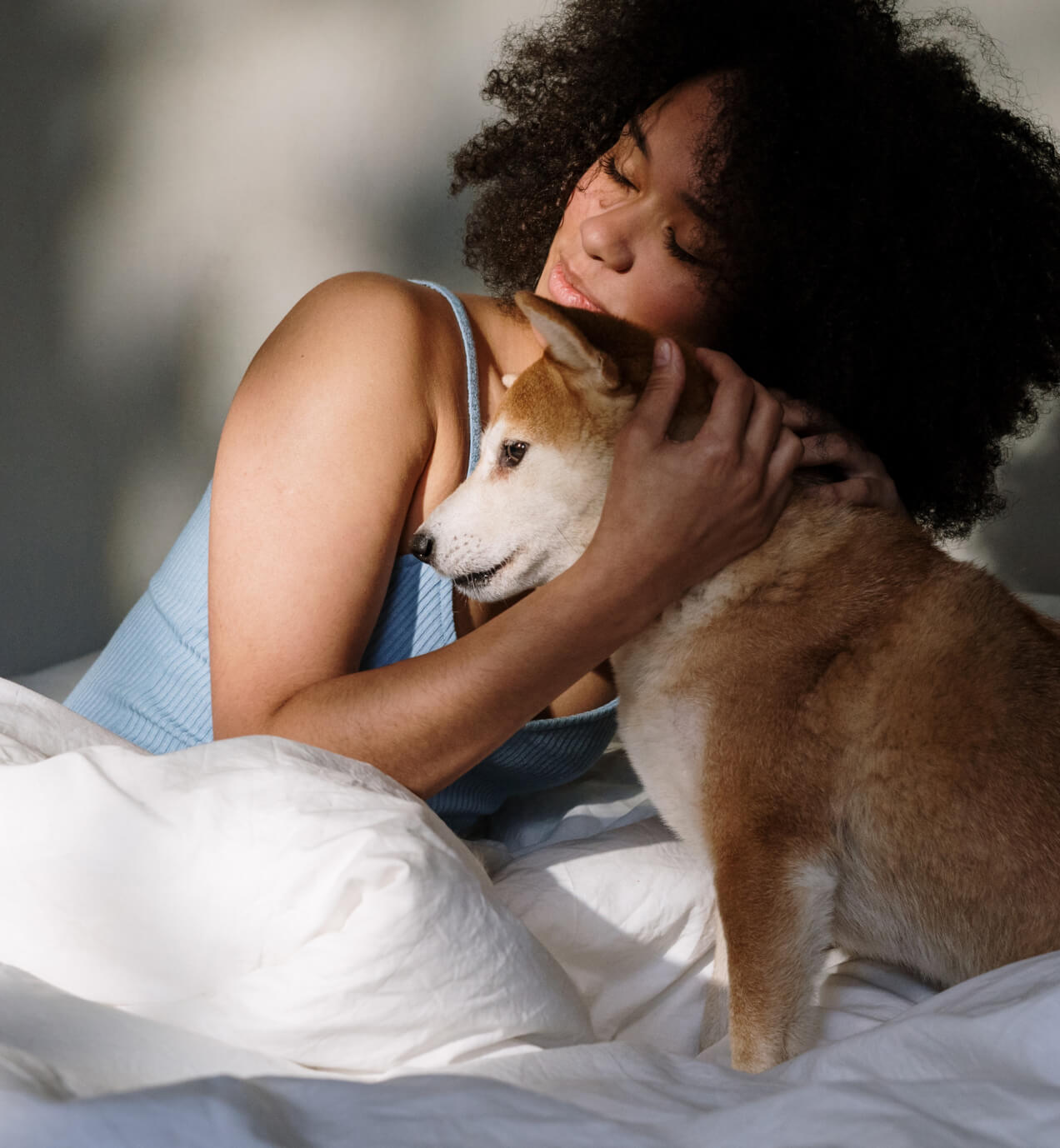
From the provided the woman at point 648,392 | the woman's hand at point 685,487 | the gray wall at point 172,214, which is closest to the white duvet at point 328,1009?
the woman at point 648,392

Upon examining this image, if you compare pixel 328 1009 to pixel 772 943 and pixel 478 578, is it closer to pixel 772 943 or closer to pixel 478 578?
pixel 772 943

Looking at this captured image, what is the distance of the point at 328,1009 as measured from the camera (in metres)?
0.82

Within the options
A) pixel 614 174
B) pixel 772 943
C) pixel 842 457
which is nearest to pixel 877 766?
pixel 772 943

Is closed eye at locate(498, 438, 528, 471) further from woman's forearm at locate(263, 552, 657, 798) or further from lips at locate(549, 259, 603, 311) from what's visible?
lips at locate(549, 259, 603, 311)

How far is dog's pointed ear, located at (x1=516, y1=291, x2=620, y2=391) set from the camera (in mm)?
1150

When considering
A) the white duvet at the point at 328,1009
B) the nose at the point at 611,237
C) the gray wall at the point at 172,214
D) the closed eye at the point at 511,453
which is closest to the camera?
the white duvet at the point at 328,1009

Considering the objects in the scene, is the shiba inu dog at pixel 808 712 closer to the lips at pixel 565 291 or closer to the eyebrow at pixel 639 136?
the lips at pixel 565 291

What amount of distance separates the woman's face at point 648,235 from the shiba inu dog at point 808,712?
0.23 metres

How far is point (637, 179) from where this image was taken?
1.47m

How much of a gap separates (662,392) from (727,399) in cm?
8

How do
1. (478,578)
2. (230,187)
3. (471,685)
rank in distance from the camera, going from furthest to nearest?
1. (230,187)
2. (478,578)
3. (471,685)

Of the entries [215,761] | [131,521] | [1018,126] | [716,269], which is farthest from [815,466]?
[131,521]

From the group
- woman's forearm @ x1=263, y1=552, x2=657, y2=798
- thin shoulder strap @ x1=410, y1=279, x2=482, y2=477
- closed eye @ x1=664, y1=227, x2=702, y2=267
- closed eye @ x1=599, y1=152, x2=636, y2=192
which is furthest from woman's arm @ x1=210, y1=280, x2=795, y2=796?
closed eye @ x1=599, y1=152, x2=636, y2=192

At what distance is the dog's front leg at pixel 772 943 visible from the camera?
1.06 m
